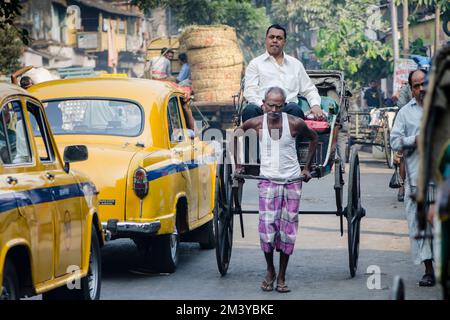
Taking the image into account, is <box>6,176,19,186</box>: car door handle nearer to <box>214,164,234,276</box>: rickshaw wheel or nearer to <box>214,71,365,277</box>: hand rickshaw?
<box>214,71,365,277</box>: hand rickshaw

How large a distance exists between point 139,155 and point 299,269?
2.05 meters

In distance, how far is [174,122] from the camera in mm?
12656

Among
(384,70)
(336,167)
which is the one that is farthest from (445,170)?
(384,70)

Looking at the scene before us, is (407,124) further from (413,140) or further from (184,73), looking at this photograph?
(184,73)

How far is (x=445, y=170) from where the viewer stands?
6141 millimetres

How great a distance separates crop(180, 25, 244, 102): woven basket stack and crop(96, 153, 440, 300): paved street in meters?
14.9

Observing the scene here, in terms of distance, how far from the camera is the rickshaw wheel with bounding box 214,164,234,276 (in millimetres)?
11266

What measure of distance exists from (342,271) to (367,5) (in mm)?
36752

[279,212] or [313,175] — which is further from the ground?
[313,175]

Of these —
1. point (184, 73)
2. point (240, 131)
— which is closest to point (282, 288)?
point (240, 131)

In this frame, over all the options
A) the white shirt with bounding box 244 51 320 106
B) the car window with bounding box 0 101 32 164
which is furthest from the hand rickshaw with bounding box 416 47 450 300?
the white shirt with bounding box 244 51 320 106

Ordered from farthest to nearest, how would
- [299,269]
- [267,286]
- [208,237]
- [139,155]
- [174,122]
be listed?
[208,237] → [174,122] → [299,269] → [139,155] → [267,286]

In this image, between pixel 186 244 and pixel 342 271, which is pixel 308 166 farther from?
pixel 186 244

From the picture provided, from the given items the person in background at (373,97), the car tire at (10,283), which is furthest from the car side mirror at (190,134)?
the person in background at (373,97)
